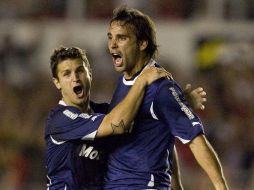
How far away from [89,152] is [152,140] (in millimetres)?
616

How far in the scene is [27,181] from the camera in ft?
38.7

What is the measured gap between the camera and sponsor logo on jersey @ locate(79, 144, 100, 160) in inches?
264

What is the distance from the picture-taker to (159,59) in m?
13.4

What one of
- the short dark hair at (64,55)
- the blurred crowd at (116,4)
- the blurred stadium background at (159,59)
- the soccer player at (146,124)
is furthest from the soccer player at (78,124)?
the blurred crowd at (116,4)

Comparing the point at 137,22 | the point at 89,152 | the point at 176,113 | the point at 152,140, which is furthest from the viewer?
the point at 89,152

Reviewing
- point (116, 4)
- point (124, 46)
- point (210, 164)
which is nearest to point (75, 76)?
point (124, 46)

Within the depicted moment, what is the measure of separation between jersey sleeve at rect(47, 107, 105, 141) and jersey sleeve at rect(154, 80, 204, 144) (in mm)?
484

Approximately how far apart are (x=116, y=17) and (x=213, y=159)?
4.01 ft

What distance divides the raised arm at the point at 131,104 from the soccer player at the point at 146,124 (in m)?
0.05

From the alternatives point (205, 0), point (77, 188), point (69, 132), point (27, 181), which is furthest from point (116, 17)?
point (205, 0)

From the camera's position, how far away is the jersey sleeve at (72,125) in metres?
6.42

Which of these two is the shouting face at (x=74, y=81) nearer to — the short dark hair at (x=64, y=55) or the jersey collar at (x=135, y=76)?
the short dark hair at (x=64, y=55)

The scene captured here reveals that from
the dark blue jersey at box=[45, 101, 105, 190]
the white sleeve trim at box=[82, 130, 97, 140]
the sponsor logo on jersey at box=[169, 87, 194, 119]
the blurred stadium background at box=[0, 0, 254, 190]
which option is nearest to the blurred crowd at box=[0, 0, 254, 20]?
the blurred stadium background at box=[0, 0, 254, 190]

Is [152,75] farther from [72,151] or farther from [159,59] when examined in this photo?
[159,59]
